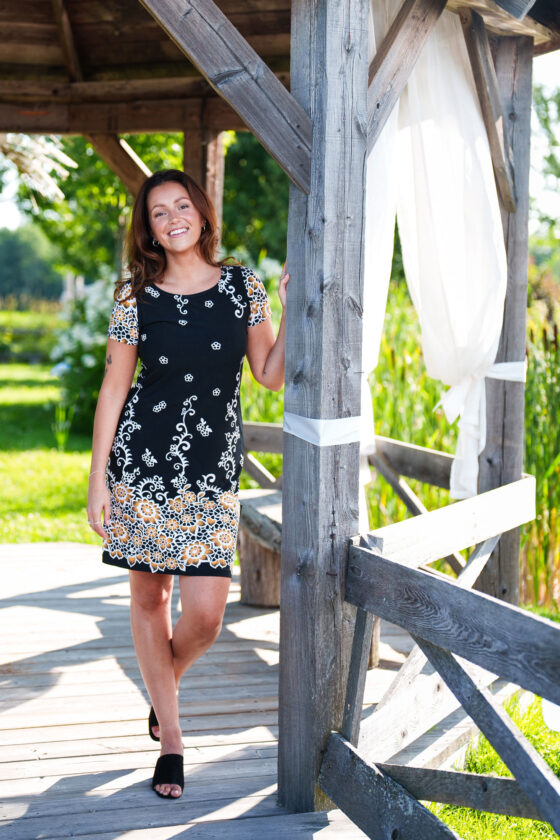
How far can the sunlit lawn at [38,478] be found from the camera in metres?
6.51

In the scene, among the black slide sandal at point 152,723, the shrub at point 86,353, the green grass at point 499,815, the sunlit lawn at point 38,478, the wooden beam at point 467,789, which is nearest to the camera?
the wooden beam at point 467,789

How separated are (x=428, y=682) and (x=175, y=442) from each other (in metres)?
1.16

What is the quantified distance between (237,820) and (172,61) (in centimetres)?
361

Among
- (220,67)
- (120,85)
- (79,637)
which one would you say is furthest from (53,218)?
(220,67)

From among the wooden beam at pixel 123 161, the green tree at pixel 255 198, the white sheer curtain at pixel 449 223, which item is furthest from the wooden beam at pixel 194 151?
the green tree at pixel 255 198

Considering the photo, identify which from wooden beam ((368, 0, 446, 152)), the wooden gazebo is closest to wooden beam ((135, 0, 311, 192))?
the wooden gazebo

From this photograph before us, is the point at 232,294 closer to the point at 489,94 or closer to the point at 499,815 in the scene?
the point at 489,94

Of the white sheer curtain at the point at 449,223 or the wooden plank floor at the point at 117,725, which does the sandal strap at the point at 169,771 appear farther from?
the white sheer curtain at the point at 449,223

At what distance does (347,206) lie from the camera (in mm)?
2389

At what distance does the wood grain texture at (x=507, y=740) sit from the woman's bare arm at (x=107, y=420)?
90 cm

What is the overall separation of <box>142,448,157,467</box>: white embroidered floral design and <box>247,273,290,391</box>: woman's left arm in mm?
381

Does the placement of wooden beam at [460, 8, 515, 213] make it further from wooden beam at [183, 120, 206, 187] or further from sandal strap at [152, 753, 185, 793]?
sandal strap at [152, 753, 185, 793]

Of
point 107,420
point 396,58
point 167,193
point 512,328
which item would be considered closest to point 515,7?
point 396,58

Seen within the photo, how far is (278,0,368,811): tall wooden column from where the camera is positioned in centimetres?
235
